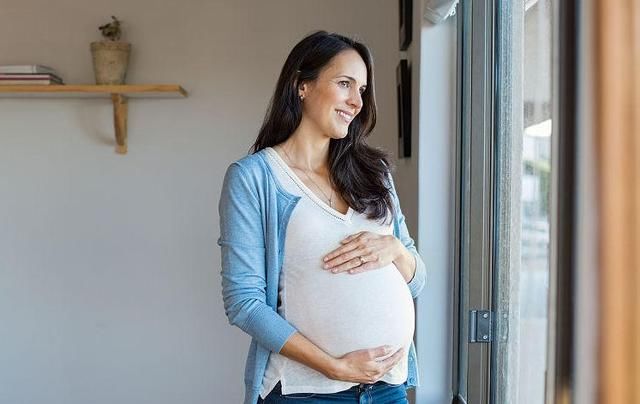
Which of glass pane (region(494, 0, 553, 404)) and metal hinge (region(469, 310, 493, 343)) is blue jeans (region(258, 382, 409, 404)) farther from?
metal hinge (region(469, 310, 493, 343))

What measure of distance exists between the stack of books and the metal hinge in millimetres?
1896

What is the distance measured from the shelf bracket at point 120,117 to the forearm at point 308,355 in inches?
77.3

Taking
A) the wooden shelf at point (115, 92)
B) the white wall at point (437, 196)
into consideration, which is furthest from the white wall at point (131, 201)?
the white wall at point (437, 196)

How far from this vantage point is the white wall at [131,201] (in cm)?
312

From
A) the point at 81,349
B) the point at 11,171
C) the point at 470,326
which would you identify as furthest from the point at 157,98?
the point at 470,326

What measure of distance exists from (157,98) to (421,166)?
55.4 inches

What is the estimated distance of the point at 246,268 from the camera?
4.36 ft

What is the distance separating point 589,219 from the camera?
70cm

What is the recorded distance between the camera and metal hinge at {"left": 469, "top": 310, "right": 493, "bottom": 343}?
1782mm

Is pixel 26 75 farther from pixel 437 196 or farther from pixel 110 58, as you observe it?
pixel 437 196

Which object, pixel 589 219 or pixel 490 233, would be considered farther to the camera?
pixel 490 233

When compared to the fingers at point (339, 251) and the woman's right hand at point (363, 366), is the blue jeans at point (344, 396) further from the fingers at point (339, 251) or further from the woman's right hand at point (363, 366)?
the fingers at point (339, 251)

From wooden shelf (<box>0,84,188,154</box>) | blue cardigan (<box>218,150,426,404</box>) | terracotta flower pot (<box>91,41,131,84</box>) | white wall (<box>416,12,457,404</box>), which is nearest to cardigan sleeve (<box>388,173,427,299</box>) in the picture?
blue cardigan (<box>218,150,426,404</box>)

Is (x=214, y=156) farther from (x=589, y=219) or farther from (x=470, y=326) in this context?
(x=589, y=219)
